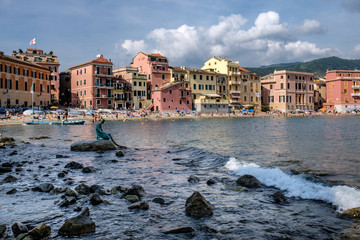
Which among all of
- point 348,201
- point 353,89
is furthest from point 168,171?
point 353,89

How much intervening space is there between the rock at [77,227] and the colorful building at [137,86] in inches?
2959

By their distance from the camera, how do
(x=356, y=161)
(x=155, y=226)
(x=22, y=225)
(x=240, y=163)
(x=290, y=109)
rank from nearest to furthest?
(x=22, y=225), (x=155, y=226), (x=240, y=163), (x=356, y=161), (x=290, y=109)

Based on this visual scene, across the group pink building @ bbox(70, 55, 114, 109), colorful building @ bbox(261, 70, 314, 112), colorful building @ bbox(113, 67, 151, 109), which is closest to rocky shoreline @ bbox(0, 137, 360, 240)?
pink building @ bbox(70, 55, 114, 109)

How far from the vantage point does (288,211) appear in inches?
314

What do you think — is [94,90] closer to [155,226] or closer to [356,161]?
[356,161]

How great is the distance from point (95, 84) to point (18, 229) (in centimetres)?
7247

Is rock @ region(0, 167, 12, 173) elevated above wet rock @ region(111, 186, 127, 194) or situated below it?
above

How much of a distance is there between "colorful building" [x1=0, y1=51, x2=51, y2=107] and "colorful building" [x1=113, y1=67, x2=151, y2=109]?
20487 millimetres

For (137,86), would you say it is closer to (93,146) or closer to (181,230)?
(93,146)

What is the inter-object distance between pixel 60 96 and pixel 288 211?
288 feet

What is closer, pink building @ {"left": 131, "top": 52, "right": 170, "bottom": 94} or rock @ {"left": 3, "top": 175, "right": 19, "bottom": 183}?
rock @ {"left": 3, "top": 175, "right": 19, "bottom": 183}

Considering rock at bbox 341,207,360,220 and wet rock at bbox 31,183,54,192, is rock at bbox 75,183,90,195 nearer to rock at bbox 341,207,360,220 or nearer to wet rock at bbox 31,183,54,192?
wet rock at bbox 31,183,54,192

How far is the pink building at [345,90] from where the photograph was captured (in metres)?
108

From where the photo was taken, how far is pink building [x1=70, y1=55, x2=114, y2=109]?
248 feet
